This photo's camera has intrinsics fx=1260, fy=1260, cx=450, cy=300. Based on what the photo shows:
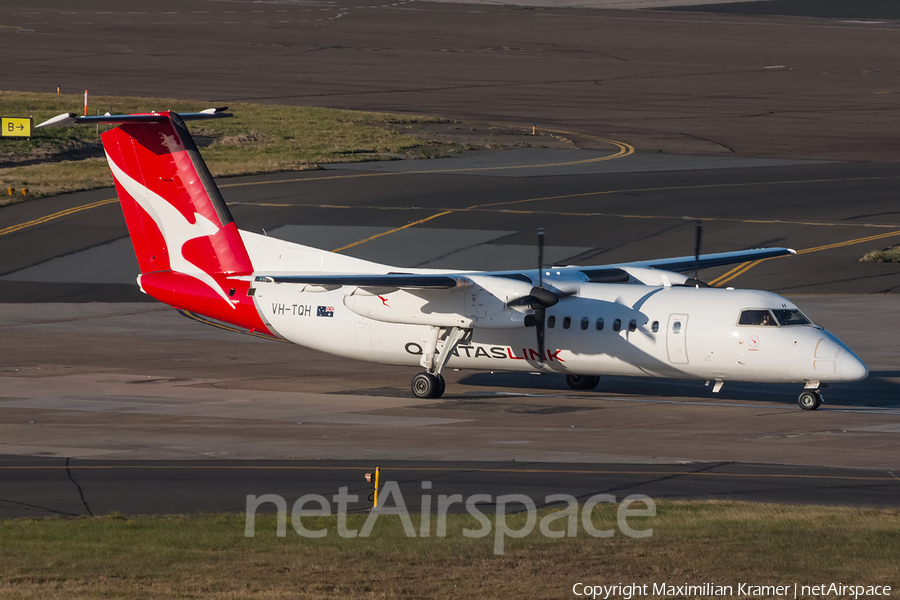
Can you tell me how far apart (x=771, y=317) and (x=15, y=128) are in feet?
167

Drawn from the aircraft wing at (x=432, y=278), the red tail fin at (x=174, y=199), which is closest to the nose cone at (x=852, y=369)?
the aircraft wing at (x=432, y=278)

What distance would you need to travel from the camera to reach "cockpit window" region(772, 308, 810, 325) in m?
27.5

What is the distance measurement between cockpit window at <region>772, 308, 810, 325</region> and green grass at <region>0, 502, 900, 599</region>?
9903 mm

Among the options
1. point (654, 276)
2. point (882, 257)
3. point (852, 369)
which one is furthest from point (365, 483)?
point (882, 257)

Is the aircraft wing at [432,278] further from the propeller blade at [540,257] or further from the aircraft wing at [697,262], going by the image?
the propeller blade at [540,257]

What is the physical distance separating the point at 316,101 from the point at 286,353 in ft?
151

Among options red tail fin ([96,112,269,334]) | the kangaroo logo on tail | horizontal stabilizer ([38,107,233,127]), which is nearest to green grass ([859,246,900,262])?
red tail fin ([96,112,269,334])

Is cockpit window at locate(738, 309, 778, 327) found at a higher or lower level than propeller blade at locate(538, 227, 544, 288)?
lower

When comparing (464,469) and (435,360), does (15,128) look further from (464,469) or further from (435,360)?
(464,469)

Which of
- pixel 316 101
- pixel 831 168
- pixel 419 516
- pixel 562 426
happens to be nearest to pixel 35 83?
pixel 316 101

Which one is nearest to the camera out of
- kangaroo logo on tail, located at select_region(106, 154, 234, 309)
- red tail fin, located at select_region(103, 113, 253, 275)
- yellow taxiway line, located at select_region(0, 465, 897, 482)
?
yellow taxiway line, located at select_region(0, 465, 897, 482)

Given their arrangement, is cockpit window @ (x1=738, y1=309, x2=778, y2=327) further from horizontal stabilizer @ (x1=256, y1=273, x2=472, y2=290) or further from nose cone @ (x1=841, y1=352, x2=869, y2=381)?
horizontal stabilizer @ (x1=256, y1=273, x2=472, y2=290)

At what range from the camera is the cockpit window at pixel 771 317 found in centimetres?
2744

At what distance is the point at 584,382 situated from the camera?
3145 cm
